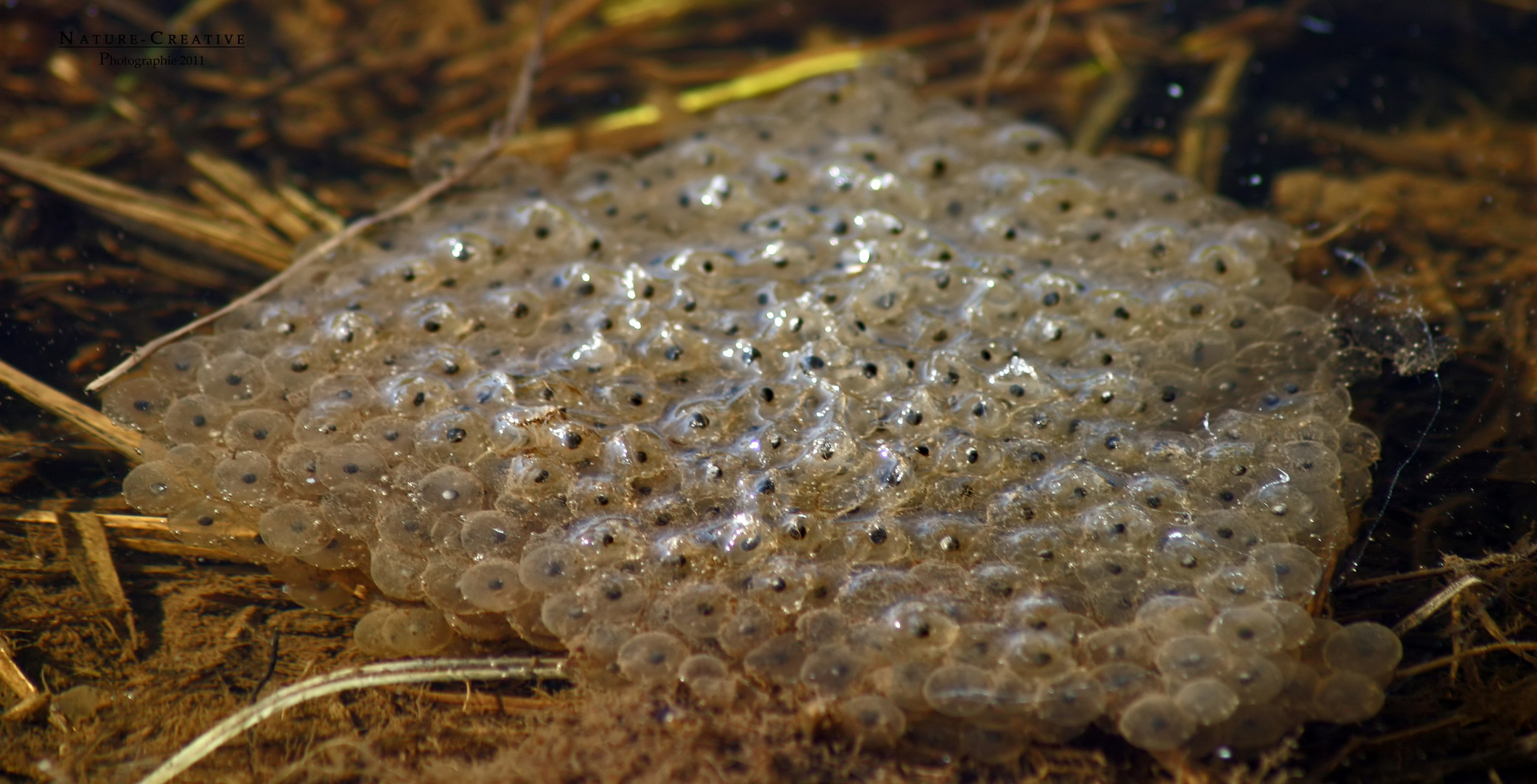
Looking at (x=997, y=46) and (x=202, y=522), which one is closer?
(x=202, y=522)

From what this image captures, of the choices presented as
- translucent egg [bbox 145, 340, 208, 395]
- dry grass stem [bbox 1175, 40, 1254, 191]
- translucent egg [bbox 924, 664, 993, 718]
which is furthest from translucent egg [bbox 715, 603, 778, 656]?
dry grass stem [bbox 1175, 40, 1254, 191]

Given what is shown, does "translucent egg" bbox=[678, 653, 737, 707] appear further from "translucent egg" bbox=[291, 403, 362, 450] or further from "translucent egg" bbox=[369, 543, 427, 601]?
"translucent egg" bbox=[291, 403, 362, 450]

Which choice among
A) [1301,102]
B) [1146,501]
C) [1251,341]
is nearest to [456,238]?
[1146,501]

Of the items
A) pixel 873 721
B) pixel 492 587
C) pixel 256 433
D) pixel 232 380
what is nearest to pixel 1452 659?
pixel 873 721

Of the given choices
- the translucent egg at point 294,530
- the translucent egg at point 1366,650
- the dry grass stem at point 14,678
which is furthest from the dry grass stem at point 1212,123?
the dry grass stem at point 14,678

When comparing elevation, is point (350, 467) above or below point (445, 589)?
above

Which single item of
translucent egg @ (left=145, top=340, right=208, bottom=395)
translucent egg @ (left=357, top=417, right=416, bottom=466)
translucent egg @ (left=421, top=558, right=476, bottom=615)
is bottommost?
translucent egg @ (left=421, top=558, right=476, bottom=615)

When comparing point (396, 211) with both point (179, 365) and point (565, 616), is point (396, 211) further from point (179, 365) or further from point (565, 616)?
point (565, 616)
